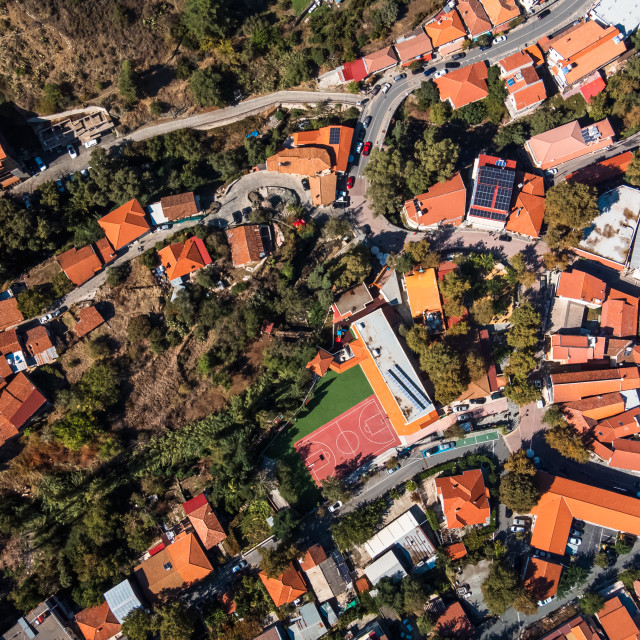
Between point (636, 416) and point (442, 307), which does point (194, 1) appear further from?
point (636, 416)

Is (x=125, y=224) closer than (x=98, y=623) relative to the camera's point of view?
No

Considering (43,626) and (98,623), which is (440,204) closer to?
(98,623)

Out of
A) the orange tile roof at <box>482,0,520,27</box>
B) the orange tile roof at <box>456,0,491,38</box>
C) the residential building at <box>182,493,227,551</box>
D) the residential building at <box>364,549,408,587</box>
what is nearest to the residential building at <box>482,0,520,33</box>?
the orange tile roof at <box>482,0,520,27</box>

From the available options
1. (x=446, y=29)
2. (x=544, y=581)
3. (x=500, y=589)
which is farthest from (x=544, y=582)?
(x=446, y=29)

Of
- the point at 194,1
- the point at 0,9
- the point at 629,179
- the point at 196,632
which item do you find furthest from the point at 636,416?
the point at 0,9

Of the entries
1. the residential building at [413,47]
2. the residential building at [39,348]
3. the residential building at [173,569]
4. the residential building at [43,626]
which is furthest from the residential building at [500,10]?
the residential building at [43,626]

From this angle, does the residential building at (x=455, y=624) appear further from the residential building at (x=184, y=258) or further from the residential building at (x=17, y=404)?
the residential building at (x=17, y=404)
